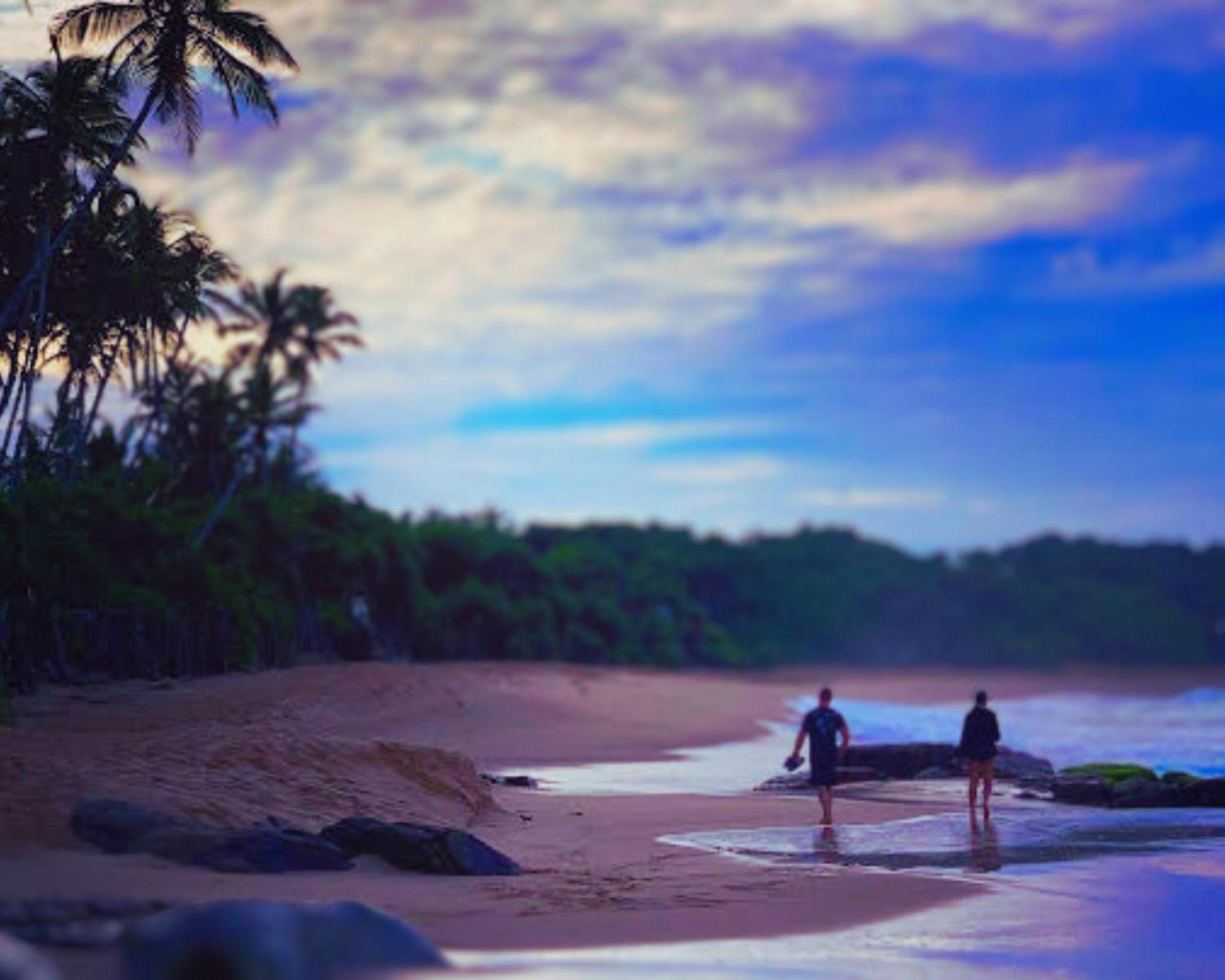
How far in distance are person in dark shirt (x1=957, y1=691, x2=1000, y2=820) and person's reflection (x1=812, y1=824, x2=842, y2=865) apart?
7.60 feet

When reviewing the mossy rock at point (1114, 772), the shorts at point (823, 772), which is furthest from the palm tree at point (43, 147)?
the mossy rock at point (1114, 772)

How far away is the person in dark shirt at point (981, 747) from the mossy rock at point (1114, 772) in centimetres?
281

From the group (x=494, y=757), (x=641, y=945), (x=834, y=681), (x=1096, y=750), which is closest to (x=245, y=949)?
(x=641, y=945)

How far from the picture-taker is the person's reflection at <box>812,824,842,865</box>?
14266mm

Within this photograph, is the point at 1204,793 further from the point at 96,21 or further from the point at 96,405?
the point at 96,405

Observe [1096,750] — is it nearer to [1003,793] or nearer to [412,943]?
[1003,793]

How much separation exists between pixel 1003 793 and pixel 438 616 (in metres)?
34.4

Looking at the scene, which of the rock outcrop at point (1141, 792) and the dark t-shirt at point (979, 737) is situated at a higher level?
the dark t-shirt at point (979, 737)

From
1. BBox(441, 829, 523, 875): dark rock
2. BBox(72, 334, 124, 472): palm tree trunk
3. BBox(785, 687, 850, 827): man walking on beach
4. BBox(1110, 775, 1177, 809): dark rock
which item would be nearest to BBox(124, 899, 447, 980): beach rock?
BBox(441, 829, 523, 875): dark rock

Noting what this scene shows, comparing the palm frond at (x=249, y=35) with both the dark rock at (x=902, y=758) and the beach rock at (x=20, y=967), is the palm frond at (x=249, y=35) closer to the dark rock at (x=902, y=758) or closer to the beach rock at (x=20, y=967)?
the dark rock at (x=902, y=758)

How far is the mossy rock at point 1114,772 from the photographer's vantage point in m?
21.0

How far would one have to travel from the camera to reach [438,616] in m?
53.3

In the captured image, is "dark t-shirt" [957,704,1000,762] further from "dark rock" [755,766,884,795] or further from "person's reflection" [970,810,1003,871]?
"dark rock" [755,766,884,795]

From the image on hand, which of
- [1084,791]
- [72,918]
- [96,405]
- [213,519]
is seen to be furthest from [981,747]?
[213,519]
